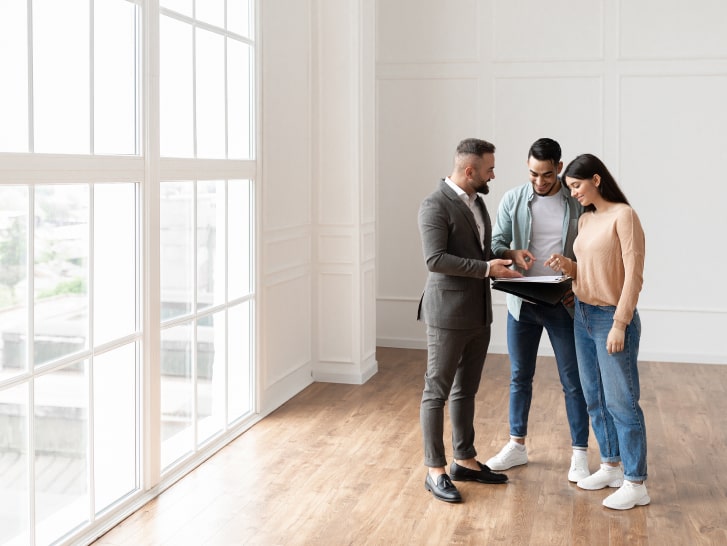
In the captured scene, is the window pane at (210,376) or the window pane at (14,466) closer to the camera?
the window pane at (14,466)

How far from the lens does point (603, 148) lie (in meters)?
7.04

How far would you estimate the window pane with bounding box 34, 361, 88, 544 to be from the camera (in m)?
3.18

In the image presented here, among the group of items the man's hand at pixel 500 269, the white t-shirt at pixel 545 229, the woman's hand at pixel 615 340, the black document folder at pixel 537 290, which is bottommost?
the woman's hand at pixel 615 340

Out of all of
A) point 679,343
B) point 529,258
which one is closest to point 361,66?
point 529,258

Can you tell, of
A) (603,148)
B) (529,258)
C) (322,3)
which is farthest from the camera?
(603,148)

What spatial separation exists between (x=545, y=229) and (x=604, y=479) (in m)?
1.17

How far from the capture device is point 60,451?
3.30m

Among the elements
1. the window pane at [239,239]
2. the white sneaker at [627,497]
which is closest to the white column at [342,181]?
the window pane at [239,239]

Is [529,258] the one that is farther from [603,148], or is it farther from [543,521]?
[603,148]

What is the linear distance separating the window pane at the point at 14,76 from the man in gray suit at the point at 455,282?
1625 mm

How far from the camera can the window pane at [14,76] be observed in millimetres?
2906

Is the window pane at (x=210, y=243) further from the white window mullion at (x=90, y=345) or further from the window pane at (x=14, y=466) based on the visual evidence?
the window pane at (x=14, y=466)

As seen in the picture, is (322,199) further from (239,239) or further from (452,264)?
(452,264)

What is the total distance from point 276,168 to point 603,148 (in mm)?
2852
